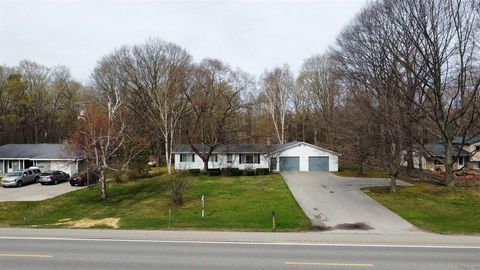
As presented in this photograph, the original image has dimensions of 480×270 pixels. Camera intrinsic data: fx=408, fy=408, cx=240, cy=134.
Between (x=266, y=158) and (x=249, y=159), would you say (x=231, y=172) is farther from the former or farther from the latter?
(x=266, y=158)

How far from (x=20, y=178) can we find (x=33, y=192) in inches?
196

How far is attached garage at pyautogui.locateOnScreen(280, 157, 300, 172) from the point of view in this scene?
166 feet

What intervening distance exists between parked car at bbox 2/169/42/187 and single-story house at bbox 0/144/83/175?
436cm

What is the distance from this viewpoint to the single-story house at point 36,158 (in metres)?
46.6

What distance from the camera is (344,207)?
82.7 feet

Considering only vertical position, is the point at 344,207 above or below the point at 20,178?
below

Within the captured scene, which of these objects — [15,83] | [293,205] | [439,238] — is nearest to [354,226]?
[439,238]

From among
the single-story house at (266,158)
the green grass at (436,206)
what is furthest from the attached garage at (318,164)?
the green grass at (436,206)

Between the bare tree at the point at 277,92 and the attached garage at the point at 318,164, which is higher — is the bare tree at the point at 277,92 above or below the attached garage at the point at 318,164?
above

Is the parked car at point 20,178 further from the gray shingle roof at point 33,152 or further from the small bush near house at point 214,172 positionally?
the small bush near house at point 214,172

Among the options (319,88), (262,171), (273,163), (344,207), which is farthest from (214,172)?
(319,88)

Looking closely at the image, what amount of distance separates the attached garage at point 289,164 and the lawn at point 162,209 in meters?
13.4

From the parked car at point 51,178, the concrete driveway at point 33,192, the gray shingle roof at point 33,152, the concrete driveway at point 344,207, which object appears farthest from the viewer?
the gray shingle roof at point 33,152

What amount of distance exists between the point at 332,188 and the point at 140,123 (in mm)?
35379
